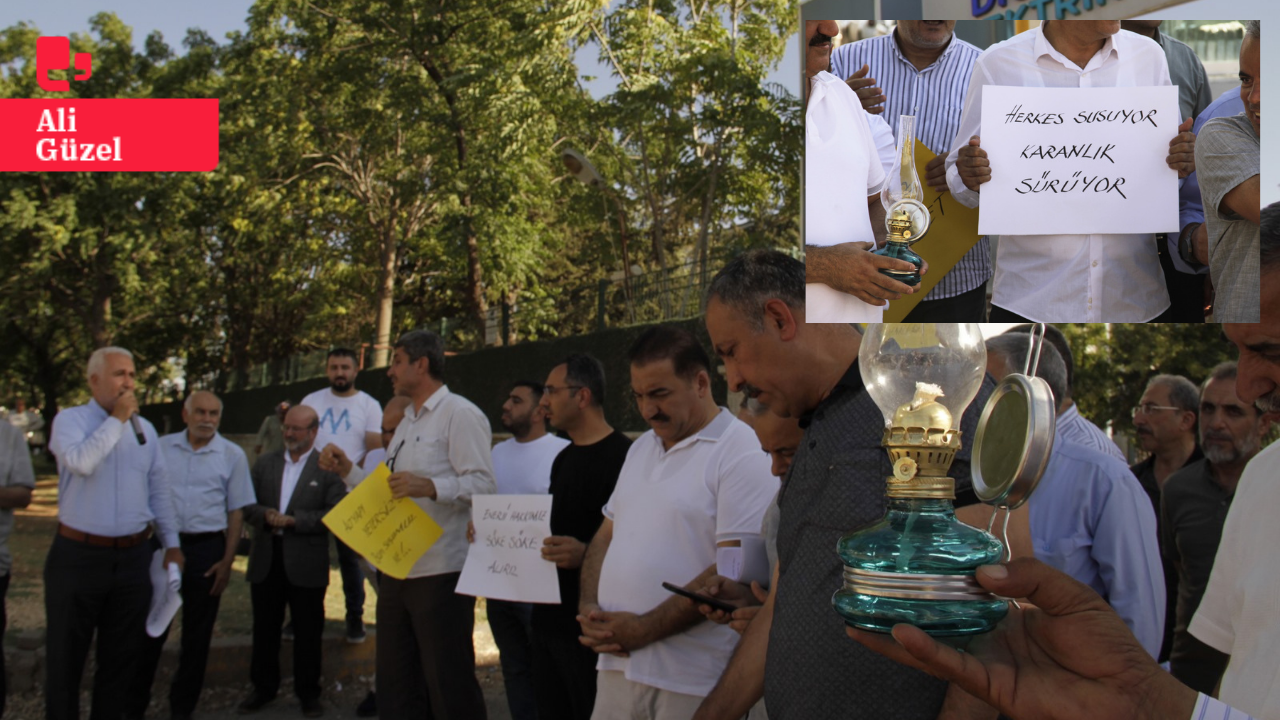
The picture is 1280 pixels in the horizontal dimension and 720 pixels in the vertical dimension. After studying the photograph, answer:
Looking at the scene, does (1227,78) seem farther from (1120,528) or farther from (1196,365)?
(1196,365)

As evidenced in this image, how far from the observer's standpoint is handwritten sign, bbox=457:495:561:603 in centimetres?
435

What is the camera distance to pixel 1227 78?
1245 millimetres

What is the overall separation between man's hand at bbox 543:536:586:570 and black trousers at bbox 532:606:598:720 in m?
0.26

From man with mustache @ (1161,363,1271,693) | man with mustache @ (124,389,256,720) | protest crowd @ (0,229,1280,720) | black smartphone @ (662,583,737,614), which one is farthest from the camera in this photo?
man with mustache @ (124,389,256,720)

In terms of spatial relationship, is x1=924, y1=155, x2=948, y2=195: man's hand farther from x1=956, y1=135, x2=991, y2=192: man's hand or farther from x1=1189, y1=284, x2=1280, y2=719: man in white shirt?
x1=1189, y1=284, x2=1280, y2=719: man in white shirt

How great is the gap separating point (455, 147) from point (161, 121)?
673 centimetres

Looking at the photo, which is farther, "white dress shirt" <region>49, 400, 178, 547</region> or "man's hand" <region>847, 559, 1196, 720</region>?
"white dress shirt" <region>49, 400, 178, 547</region>

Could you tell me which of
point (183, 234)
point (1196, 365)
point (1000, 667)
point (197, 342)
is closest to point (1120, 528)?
point (1000, 667)

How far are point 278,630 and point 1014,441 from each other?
628cm

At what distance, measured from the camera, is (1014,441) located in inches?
44.4

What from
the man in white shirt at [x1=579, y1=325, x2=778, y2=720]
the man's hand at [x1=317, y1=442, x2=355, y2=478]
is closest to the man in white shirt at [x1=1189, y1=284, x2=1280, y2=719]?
the man in white shirt at [x1=579, y1=325, x2=778, y2=720]

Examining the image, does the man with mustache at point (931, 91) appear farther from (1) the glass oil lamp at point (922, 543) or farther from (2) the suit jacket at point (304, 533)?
(2) the suit jacket at point (304, 533)

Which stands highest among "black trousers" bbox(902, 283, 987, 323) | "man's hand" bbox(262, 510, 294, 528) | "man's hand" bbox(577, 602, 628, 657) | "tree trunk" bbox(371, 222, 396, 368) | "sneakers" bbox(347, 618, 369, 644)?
"tree trunk" bbox(371, 222, 396, 368)

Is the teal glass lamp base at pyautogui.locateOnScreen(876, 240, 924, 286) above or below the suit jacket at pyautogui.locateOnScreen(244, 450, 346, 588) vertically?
above
